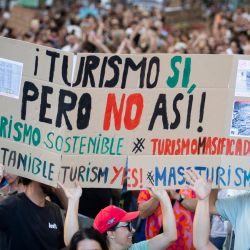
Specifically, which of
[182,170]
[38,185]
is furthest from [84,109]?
[182,170]

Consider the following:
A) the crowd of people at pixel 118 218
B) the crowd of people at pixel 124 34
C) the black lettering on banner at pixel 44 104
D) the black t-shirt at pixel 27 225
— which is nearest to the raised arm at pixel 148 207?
the crowd of people at pixel 118 218

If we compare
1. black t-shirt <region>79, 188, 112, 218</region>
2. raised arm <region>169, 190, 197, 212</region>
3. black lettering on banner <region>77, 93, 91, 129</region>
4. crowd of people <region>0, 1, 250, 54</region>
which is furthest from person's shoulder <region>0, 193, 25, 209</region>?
crowd of people <region>0, 1, 250, 54</region>

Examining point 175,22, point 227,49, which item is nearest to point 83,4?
point 175,22

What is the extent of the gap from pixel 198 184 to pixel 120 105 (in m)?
0.67

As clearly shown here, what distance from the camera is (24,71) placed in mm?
5699

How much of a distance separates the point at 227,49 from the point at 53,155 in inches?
344

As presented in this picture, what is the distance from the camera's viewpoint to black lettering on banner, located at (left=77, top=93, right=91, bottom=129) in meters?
5.62

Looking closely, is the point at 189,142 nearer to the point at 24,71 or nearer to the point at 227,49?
the point at 24,71

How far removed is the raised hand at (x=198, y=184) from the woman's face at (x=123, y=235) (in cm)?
46

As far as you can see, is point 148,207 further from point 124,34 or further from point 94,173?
point 124,34

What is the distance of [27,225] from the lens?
568 cm

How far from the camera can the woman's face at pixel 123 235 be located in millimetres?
5562

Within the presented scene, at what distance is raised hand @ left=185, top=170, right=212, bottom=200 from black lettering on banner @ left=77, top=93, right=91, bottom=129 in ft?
2.29

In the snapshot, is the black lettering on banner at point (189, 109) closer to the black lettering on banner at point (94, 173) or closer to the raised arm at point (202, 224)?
the raised arm at point (202, 224)
